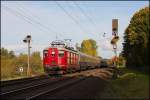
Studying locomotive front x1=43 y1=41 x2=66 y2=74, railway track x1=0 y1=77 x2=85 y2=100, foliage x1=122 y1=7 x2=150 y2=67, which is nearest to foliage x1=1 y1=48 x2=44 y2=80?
locomotive front x1=43 y1=41 x2=66 y2=74

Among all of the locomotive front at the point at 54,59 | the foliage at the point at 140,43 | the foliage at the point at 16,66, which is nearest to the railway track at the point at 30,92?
the foliage at the point at 140,43

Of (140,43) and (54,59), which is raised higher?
(140,43)

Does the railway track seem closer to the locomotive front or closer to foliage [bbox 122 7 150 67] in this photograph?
foliage [bbox 122 7 150 67]

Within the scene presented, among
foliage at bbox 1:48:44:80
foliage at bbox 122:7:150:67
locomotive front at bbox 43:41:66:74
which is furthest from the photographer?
foliage at bbox 1:48:44:80

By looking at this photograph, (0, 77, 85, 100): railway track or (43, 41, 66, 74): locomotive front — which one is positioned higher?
(43, 41, 66, 74): locomotive front

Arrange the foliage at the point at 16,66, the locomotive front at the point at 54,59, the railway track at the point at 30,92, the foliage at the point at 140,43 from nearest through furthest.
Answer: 1. the railway track at the point at 30,92
2. the foliage at the point at 140,43
3. the locomotive front at the point at 54,59
4. the foliage at the point at 16,66

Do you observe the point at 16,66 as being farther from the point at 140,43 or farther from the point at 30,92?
the point at 30,92

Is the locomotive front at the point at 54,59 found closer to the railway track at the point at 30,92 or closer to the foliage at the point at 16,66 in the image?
the foliage at the point at 16,66

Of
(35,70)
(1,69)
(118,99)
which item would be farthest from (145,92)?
(35,70)

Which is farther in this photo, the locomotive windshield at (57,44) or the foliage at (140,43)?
the locomotive windshield at (57,44)

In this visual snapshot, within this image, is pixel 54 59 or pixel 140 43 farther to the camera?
pixel 54 59

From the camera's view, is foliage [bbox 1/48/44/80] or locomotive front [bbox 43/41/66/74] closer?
locomotive front [bbox 43/41/66/74]

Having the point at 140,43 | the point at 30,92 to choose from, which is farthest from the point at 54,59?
the point at 30,92

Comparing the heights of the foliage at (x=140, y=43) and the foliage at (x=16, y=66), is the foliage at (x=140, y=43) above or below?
above
